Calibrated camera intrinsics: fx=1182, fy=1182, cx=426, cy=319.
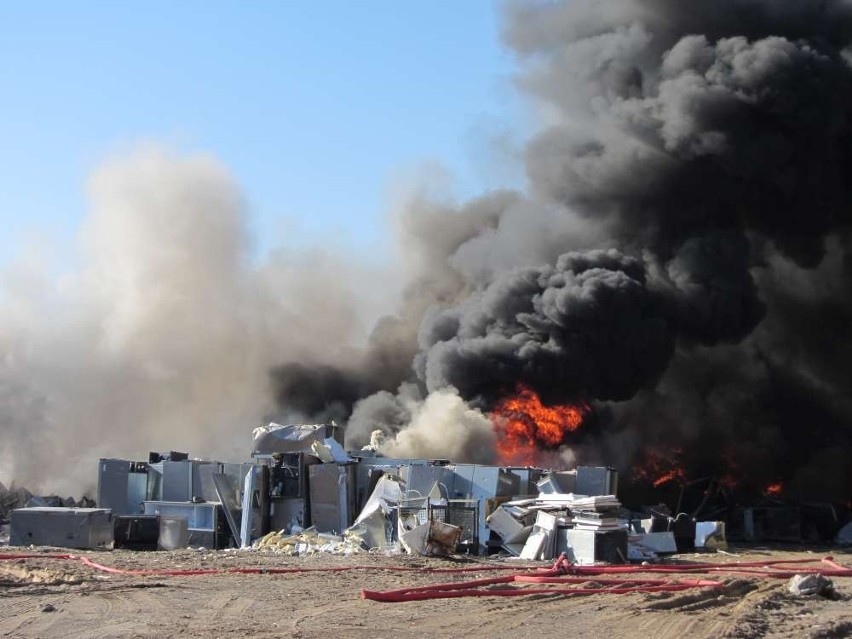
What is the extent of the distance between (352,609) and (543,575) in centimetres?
531

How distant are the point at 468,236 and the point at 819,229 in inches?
650

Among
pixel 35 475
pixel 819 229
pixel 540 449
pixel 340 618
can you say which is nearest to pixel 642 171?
pixel 819 229

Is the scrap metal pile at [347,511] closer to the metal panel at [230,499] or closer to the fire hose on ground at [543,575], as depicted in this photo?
the metal panel at [230,499]

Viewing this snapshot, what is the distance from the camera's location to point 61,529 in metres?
26.5

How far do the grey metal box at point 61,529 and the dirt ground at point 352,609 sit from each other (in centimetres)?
455

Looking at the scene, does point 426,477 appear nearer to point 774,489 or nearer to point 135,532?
point 135,532

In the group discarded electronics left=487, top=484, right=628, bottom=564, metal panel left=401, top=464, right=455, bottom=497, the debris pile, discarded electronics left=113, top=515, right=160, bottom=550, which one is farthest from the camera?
metal panel left=401, top=464, right=455, bottom=497

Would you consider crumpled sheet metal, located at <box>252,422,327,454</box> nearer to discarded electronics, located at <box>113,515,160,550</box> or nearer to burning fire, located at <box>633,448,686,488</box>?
discarded electronics, located at <box>113,515,160,550</box>

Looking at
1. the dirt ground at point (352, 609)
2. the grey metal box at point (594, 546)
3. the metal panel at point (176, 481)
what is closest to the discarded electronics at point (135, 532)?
the metal panel at point (176, 481)

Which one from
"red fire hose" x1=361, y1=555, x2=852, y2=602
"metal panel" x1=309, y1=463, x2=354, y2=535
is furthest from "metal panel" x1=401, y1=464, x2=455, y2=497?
"red fire hose" x1=361, y1=555, x2=852, y2=602

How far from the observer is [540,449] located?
41.4m

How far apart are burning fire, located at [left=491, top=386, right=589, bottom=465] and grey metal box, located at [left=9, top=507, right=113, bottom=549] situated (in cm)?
1704

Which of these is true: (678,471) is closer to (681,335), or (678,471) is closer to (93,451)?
(681,335)

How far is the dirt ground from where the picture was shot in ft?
47.0
